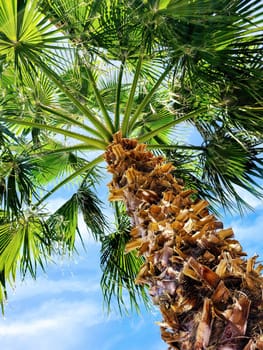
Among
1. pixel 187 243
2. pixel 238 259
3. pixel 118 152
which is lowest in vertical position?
pixel 238 259

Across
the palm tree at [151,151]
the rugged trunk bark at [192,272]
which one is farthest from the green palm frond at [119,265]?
the rugged trunk bark at [192,272]

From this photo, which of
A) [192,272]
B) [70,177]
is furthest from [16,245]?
[192,272]

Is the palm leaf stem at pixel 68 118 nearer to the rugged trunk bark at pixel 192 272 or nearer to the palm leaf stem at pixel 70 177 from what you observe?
the palm leaf stem at pixel 70 177

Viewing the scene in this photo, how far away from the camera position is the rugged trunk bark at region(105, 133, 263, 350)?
75.2 inches

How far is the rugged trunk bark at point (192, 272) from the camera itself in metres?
1.91

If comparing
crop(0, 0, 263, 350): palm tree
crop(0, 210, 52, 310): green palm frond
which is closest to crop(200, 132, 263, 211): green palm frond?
crop(0, 0, 263, 350): palm tree

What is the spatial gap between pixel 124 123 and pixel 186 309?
2.96 metres

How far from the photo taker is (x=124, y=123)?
4.86 metres

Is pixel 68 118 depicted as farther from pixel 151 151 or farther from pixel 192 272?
pixel 192 272

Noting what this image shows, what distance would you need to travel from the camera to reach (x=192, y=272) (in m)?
2.19

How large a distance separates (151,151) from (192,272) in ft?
9.43

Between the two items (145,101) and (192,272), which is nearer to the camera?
(192,272)

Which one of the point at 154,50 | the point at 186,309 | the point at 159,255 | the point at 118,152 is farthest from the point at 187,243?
the point at 154,50

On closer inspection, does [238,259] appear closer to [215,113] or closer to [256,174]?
[215,113]
